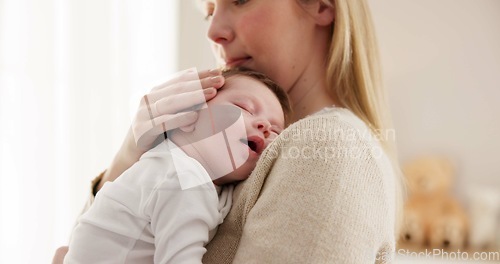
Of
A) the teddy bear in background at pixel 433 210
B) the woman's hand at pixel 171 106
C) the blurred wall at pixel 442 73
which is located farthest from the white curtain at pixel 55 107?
the teddy bear in background at pixel 433 210

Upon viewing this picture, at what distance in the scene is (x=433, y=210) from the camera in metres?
2.94

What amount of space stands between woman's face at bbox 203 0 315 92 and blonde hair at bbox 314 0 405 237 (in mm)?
66

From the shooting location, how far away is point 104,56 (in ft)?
5.95

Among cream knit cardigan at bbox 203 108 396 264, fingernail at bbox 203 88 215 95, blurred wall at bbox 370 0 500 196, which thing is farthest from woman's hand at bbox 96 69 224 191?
blurred wall at bbox 370 0 500 196

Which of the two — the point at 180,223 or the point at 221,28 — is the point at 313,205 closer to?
the point at 180,223

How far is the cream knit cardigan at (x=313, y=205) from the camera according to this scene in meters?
0.73

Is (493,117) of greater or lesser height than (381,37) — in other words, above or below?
below

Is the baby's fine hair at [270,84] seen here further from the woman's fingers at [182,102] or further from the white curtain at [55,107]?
the white curtain at [55,107]

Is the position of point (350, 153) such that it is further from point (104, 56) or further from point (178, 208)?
point (104, 56)

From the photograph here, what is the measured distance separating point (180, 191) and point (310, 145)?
0.20m

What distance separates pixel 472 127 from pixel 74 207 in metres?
2.27

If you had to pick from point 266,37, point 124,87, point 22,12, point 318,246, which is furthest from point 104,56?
point 318,246

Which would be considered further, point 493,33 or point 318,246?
point 493,33

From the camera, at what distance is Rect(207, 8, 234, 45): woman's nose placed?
117 cm
